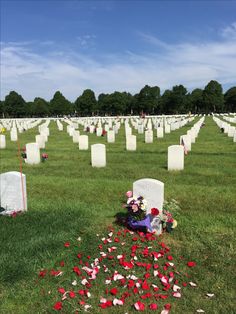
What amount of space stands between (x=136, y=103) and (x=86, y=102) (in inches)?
574

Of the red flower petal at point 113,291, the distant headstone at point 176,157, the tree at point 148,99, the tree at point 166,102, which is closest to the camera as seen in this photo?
the red flower petal at point 113,291

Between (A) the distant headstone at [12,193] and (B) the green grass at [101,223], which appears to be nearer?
(B) the green grass at [101,223]

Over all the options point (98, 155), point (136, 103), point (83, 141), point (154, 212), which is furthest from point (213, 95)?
point (154, 212)

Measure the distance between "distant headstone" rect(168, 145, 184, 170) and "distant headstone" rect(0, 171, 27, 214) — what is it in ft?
18.6

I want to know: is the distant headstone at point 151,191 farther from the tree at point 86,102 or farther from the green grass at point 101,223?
the tree at point 86,102

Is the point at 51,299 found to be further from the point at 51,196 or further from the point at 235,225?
the point at 51,196

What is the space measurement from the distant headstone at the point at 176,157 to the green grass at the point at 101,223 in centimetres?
34

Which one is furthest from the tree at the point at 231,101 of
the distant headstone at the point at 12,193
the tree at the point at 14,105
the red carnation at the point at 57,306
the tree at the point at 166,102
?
the red carnation at the point at 57,306

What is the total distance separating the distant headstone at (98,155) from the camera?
38.9 feet

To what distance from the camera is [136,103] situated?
8944 centimetres

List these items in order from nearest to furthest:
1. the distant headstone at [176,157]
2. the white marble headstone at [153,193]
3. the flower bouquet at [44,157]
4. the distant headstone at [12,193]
→ the white marble headstone at [153,193]
the distant headstone at [12,193]
the distant headstone at [176,157]
the flower bouquet at [44,157]

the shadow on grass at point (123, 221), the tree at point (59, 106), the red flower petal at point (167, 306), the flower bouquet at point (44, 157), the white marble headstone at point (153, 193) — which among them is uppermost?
the tree at point (59, 106)

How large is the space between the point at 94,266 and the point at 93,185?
4.59 metres

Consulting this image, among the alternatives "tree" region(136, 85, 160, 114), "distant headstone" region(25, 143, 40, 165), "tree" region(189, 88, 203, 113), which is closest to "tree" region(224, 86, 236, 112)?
"tree" region(189, 88, 203, 113)
